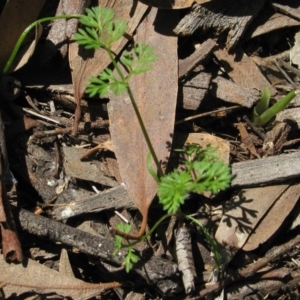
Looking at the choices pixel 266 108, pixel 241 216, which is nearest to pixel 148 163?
pixel 241 216

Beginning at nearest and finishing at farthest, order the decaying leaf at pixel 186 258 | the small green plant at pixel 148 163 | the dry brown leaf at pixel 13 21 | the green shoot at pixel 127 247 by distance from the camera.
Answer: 1. the small green plant at pixel 148 163
2. the green shoot at pixel 127 247
3. the decaying leaf at pixel 186 258
4. the dry brown leaf at pixel 13 21

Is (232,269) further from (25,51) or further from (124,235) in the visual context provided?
(25,51)

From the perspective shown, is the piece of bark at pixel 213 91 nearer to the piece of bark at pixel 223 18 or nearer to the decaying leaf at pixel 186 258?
the piece of bark at pixel 223 18

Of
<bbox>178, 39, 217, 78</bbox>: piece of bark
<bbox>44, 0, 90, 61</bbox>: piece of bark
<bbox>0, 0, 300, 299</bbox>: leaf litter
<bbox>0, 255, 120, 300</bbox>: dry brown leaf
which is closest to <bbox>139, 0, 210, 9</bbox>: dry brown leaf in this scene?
<bbox>0, 0, 300, 299</bbox>: leaf litter

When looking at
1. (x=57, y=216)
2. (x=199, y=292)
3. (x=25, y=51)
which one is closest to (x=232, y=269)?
(x=199, y=292)

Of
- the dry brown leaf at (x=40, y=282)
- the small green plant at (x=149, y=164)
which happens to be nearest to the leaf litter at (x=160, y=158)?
the dry brown leaf at (x=40, y=282)

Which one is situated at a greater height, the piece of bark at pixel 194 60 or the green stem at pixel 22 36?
the green stem at pixel 22 36

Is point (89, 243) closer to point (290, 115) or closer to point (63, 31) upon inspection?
point (63, 31)
